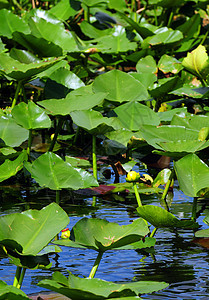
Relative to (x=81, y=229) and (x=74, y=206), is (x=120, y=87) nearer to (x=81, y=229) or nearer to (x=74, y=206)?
(x=74, y=206)

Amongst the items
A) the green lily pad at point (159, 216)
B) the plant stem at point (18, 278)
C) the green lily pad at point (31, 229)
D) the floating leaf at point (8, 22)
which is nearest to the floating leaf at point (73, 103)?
the green lily pad at point (159, 216)

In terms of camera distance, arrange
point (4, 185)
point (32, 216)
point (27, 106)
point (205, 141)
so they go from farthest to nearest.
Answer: point (4, 185), point (27, 106), point (205, 141), point (32, 216)

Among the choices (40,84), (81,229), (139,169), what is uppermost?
(81,229)

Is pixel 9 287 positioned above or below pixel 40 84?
above

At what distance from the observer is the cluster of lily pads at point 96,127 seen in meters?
1.13

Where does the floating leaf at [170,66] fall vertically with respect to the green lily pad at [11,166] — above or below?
above

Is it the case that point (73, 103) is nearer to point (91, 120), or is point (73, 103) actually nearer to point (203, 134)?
point (91, 120)

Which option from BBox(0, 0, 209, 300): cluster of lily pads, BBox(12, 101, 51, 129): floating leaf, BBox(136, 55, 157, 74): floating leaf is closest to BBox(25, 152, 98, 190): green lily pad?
BBox(0, 0, 209, 300): cluster of lily pads

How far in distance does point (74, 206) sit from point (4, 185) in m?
0.36

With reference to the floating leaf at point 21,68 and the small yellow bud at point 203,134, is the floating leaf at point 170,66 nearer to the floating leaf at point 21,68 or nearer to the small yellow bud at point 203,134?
the floating leaf at point 21,68

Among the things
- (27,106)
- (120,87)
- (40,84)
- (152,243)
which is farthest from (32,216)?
(40,84)

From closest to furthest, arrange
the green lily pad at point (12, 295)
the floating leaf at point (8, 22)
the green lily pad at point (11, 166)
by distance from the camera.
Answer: the green lily pad at point (12, 295) → the green lily pad at point (11, 166) → the floating leaf at point (8, 22)

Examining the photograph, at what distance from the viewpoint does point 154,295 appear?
3.91 feet

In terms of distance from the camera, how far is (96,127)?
1.83m
